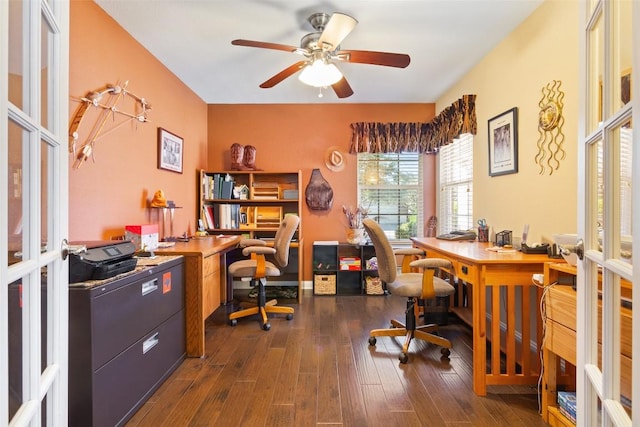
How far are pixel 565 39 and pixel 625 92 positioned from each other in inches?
62.8

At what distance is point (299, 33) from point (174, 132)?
1.59m

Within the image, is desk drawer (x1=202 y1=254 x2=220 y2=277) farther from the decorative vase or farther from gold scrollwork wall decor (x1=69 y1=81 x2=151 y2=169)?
the decorative vase

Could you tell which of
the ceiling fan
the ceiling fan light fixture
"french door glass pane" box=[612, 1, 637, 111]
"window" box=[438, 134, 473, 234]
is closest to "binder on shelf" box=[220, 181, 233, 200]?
the ceiling fan

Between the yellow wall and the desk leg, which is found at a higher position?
the yellow wall

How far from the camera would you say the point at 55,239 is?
90 cm

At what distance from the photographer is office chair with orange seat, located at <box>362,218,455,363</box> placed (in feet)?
6.88

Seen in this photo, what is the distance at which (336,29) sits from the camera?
6.05 ft

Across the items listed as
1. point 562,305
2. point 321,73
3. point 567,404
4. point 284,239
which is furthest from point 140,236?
point 567,404

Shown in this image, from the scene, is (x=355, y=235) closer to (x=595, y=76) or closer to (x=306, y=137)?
(x=306, y=137)

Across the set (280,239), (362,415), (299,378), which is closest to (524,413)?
(362,415)

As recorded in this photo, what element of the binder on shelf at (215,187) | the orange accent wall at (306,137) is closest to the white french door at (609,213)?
the orange accent wall at (306,137)

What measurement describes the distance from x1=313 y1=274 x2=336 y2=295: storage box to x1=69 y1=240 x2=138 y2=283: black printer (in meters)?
2.34

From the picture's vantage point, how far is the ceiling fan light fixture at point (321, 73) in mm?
2237

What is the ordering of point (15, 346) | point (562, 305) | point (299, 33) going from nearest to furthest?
point (15, 346)
point (562, 305)
point (299, 33)
